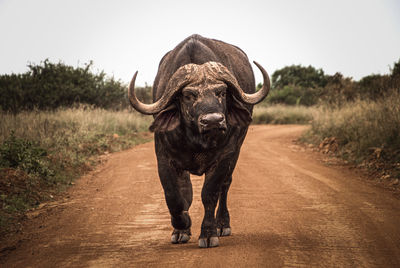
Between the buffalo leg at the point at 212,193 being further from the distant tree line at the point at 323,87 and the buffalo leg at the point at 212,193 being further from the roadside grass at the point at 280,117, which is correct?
the roadside grass at the point at 280,117

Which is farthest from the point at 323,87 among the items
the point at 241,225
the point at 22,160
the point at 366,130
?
the point at 241,225

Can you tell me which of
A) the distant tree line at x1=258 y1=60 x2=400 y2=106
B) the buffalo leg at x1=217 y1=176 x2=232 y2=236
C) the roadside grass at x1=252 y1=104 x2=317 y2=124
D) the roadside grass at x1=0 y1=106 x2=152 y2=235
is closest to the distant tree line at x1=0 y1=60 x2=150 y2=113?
the roadside grass at x1=0 y1=106 x2=152 y2=235

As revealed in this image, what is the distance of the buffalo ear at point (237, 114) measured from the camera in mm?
5434

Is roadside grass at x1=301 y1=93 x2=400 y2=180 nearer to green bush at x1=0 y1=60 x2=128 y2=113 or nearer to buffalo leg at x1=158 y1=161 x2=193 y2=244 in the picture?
buffalo leg at x1=158 y1=161 x2=193 y2=244

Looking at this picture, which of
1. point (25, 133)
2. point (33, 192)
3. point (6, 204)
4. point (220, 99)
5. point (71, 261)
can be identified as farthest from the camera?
point (25, 133)

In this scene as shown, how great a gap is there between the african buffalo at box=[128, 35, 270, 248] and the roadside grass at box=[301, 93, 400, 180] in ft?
17.7

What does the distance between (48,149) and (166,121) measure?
23.3 ft

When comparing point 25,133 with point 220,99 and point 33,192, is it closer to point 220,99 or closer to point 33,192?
point 33,192

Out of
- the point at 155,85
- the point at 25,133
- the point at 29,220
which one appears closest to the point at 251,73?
the point at 155,85

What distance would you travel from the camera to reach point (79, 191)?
8.72 metres

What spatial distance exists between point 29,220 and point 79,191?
193 cm

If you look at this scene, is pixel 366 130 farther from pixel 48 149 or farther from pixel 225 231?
pixel 48 149

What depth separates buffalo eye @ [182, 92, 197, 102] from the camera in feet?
16.4

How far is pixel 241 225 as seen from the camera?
6156mm
